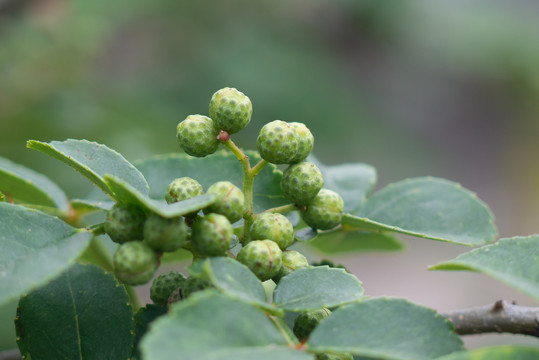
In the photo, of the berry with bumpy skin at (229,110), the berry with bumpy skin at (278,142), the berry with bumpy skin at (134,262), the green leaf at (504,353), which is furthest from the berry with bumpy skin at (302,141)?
the green leaf at (504,353)

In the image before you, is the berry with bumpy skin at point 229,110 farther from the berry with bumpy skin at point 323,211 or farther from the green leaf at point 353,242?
the green leaf at point 353,242

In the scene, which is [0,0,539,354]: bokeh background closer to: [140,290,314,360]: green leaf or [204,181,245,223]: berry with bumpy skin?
[204,181,245,223]: berry with bumpy skin

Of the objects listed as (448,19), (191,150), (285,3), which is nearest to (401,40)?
(448,19)

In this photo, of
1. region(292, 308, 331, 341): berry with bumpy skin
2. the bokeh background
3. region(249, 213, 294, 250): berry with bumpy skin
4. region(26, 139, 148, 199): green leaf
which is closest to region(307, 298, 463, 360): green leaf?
region(292, 308, 331, 341): berry with bumpy skin

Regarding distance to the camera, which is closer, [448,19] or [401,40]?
[448,19]

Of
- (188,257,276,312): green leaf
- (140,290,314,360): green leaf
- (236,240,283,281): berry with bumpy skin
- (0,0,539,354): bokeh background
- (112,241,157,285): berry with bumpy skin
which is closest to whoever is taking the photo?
(140,290,314,360): green leaf

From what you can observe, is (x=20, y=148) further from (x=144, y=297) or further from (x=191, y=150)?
(x=144, y=297)
